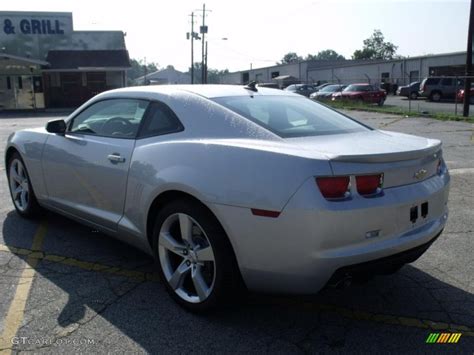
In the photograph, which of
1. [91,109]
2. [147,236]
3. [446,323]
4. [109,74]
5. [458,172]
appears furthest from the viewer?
[109,74]

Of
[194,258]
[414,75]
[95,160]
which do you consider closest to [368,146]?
[194,258]

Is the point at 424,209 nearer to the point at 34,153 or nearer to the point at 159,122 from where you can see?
the point at 159,122

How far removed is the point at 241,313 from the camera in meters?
3.39

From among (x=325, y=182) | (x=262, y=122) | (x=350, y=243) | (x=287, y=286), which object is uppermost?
(x=262, y=122)

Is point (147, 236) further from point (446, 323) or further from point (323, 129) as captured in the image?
point (446, 323)

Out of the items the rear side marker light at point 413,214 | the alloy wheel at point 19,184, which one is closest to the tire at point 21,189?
the alloy wheel at point 19,184

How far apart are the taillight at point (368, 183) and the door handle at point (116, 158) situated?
183 cm

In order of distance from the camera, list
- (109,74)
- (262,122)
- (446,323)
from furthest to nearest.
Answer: (109,74), (262,122), (446,323)

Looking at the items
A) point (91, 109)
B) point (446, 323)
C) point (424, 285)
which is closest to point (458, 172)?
point (424, 285)

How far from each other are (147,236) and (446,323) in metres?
2.13

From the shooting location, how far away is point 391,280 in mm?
3914

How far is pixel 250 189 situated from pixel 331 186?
468 mm

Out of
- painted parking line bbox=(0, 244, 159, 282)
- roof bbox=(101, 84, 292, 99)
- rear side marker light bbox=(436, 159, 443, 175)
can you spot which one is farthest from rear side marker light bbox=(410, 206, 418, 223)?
painted parking line bbox=(0, 244, 159, 282)

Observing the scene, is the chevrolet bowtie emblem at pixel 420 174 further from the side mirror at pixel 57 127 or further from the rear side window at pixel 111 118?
the side mirror at pixel 57 127
